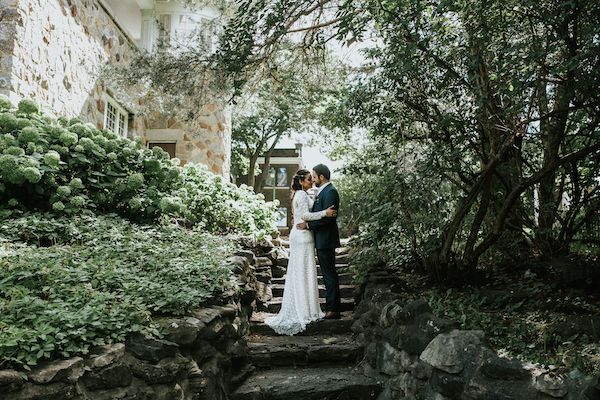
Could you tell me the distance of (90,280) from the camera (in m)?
4.26

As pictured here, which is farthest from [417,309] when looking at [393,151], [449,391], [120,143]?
[120,143]

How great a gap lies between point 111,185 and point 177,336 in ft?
10.3

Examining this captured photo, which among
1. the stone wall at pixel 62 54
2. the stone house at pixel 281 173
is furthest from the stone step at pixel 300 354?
the stone house at pixel 281 173

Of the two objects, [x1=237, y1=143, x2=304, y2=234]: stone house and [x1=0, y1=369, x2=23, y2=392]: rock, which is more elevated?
[x1=237, y1=143, x2=304, y2=234]: stone house

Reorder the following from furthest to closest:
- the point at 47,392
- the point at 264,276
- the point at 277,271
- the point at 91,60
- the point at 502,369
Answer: the point at 91,60 < the point at 277,271 < the point at 264,276 < the point at 502,369 < the point at 47,392

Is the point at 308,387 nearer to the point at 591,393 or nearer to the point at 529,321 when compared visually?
the point at 529,321

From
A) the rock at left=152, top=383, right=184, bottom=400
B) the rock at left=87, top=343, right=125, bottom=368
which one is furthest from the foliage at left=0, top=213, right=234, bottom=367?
the rock at left=152, top=383, right=184, bottom=400

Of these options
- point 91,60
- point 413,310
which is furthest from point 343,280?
point 91,60

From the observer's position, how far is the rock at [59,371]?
2900mm

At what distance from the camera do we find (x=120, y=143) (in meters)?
7.01

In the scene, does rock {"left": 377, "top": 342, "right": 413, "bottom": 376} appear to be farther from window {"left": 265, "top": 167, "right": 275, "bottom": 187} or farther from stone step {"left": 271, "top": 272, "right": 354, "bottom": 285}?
window {"left": 265, "top": 167, "right": 275, "bottom": 187}

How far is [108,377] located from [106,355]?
5.1 inches

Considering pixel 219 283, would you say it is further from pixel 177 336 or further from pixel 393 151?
pixel 393 151

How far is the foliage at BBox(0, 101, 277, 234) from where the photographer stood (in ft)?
19.0
